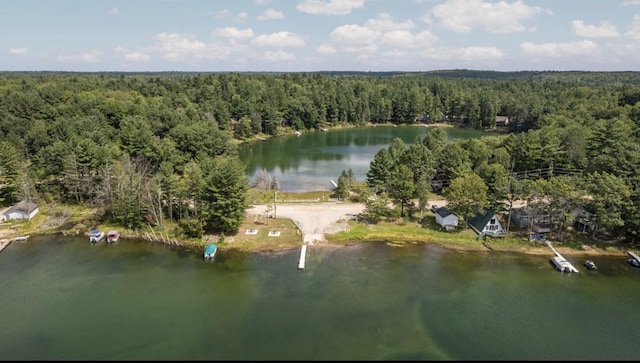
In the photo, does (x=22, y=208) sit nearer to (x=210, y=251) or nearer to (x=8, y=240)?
(x=8, y=240)

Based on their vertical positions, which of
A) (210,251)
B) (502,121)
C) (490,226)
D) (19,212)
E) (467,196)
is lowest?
(210,251)

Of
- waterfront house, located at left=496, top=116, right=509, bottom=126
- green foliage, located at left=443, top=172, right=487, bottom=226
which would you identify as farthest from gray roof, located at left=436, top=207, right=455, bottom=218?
waterfront house, located at left=496, top=116, right=509, bottom=126

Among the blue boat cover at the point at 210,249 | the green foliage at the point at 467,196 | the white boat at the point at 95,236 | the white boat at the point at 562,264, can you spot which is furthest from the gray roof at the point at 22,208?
the white boat at the point at 562,264

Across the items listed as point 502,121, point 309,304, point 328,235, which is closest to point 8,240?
point 328,235

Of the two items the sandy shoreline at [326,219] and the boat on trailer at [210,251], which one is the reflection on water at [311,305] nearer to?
the boat on trailer at [210,251]

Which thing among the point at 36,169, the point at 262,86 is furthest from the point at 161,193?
the point at 262,86

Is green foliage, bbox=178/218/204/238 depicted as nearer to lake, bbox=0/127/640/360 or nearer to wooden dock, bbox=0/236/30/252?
lake, bbox=0/127/640/360
